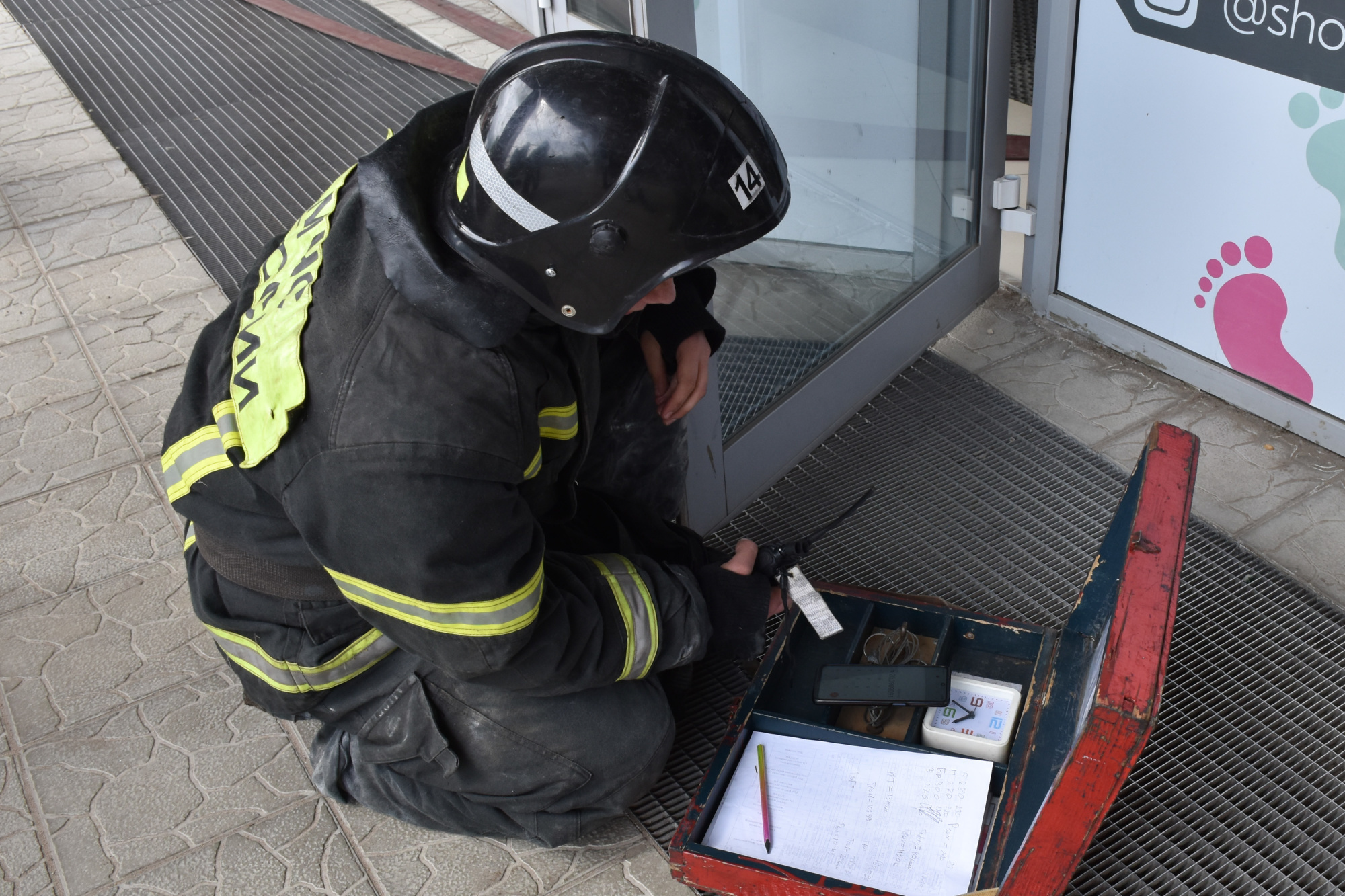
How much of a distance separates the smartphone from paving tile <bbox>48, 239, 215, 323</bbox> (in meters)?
2.81

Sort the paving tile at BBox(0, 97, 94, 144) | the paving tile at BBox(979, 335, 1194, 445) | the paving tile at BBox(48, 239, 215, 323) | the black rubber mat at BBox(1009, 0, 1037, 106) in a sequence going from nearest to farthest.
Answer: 1. the paving tile at BBox(979, 335, 1194, 445)
2. the paving tile at BBox(48, 239, 215, 323)
3. the black rubber mat at BBox(1009, 0, 1037, 106)
4. the paving tile at BBox(0, 97, 94, 144)

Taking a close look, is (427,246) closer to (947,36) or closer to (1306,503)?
(947,36)

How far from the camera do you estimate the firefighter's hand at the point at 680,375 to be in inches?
91.1

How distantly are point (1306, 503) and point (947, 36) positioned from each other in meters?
1.50

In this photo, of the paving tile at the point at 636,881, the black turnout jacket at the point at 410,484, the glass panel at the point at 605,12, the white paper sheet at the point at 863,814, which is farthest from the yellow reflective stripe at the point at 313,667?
the glass panel at the point at 605,12

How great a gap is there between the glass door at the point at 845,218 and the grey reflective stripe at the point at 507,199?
39.4 inches

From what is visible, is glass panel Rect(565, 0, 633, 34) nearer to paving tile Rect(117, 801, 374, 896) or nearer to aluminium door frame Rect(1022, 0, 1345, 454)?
aluminium door frame Rect(1022, 0, 1345, 454)

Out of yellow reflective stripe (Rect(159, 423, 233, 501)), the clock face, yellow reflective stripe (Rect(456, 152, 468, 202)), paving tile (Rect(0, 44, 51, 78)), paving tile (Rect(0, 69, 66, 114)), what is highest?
yellow reflective stripe (Rect(456, 152, 468, 202))

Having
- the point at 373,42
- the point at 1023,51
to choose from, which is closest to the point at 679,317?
the point at 1023,51

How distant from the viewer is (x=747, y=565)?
Result: 211cm

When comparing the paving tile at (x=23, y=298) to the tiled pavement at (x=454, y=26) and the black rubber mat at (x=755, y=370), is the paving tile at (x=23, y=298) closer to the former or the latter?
the tiled pavement at (x=454, y=26)

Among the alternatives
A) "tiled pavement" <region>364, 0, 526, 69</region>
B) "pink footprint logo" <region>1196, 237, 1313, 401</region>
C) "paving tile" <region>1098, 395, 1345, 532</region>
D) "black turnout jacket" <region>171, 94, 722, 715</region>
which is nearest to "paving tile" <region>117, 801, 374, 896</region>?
"black turnout jacket" <region>171, 94, 722, 715</region>

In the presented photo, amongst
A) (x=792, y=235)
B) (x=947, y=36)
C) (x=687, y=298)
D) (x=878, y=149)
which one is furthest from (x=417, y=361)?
(x=947, y=36)

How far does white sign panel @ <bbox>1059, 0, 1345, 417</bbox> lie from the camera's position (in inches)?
99.6
